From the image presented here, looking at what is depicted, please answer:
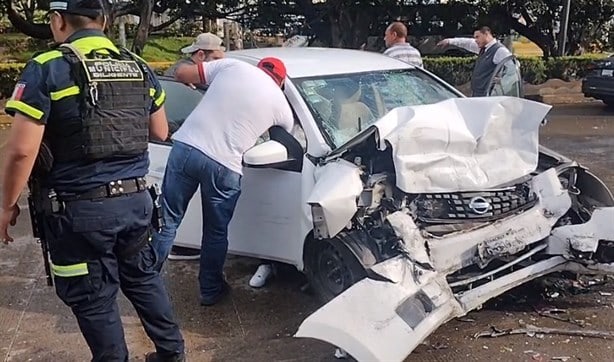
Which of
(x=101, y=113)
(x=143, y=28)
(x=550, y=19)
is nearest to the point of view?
(x=101, y=113)

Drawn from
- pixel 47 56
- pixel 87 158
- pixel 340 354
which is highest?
pixel 47 56

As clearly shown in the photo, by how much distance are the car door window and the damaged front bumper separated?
48.1 inches

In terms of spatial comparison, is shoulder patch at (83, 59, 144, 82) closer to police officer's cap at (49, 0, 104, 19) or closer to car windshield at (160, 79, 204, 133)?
police officer's cap at (49, 0, 104, 19)

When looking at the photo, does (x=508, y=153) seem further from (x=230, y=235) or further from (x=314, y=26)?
(x=314, y=26)

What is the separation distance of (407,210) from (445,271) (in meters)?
0.36

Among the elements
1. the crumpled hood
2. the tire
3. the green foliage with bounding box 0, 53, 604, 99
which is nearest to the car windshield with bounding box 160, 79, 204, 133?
the tire

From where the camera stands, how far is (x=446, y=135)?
3699 mm

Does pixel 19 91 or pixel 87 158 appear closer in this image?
pixel 19 91

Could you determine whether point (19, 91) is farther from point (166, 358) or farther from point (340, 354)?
point (340, 354)

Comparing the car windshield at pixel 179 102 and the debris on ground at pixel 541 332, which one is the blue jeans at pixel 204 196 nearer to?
Answer: the car windshield at pixel 179 102

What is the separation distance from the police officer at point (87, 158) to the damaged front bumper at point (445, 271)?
2.91ft

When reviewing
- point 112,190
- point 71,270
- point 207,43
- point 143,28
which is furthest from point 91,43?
point 143,28

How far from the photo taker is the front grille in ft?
12.1

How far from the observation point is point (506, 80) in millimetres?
5070
